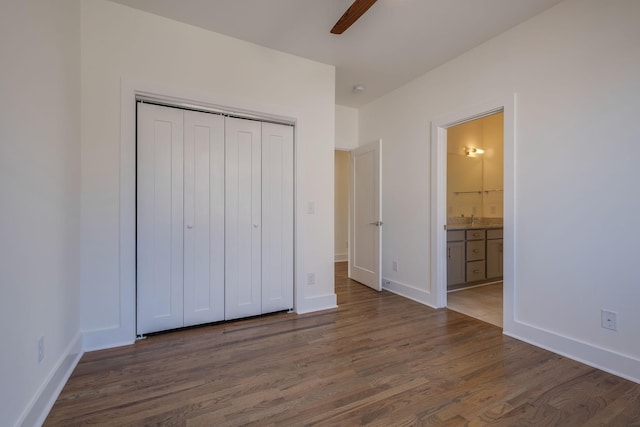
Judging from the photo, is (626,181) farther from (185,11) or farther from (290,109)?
(185,11)

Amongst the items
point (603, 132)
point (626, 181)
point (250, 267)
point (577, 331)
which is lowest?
point (577, 331)

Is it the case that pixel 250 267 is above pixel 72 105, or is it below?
below

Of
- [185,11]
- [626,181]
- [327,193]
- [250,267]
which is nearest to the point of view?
[626,181]

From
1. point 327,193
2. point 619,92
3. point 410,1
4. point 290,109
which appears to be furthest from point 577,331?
point 290,109

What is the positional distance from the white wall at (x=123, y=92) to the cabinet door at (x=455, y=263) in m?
2.65

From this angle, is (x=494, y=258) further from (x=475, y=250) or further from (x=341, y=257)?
(x=341, y=257)

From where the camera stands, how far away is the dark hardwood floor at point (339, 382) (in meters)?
1.47

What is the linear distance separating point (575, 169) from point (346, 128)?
9.44 ft

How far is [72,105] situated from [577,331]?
3.95 meters

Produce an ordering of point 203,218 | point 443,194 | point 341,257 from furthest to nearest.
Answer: point 341,257 < point 443,194 < point 203,218

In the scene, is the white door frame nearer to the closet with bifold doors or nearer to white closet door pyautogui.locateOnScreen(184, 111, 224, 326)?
the closet with bifold doors

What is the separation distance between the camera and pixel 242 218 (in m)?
2.74

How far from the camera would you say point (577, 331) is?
206 cm

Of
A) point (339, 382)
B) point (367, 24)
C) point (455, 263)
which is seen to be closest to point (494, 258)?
point (455, 263)
